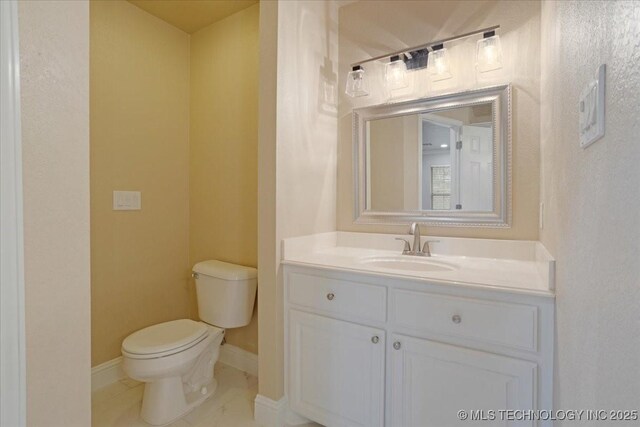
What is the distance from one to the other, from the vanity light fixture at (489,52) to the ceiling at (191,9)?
57.0 inches

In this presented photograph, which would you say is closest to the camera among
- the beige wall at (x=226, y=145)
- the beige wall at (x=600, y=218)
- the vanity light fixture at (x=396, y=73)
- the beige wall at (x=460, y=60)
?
the beige wall at (x=600, y=218)

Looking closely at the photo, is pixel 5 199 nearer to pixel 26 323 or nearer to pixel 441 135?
pixel 26 323

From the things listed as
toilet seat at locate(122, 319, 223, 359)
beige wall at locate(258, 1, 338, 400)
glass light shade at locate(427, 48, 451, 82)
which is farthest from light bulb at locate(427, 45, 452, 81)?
toilet seat at locate(122, 319, 223, 359)

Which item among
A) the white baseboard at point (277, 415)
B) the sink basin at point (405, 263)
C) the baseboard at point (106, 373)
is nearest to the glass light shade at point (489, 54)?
the sink basin at point (405, 263)

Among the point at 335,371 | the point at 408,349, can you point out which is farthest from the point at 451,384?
the point at 335,371

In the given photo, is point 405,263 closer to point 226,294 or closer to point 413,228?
point 413,228

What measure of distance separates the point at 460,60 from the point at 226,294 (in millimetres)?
1870

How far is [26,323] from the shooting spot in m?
0.71

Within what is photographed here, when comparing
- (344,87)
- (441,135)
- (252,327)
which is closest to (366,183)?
(441,135)

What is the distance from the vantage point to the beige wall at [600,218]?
41 cm

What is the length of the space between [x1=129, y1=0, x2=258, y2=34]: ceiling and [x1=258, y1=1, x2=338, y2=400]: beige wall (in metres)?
0.66

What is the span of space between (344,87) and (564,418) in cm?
184

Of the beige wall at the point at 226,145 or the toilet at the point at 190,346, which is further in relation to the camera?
the beige wall at the point at 226,145

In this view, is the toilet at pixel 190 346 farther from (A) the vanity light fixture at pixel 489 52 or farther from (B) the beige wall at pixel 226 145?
(A) the vanity light fixture at pixel 489 52
